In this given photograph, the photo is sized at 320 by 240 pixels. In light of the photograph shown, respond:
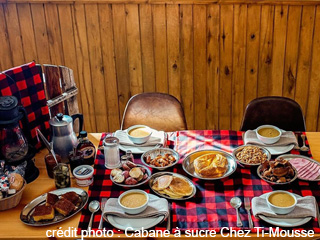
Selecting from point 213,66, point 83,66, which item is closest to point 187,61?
point 213,66

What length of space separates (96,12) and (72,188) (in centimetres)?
181

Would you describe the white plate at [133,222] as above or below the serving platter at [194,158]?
below

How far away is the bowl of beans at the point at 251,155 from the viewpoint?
187cm

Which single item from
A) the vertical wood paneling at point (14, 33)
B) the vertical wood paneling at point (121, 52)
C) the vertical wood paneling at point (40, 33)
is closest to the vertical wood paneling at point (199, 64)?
the vertical wood paneling at point (121, 52)

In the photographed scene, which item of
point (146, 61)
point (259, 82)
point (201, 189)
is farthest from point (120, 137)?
point (259, 82)

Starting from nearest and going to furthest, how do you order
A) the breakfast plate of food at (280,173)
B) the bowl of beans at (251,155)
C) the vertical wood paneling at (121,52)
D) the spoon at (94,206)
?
1. the spoon at (94,206)
2. the breakfast plate of food at (280,173)
3. the bowl of beans at (251,155)
4. the vertical wood paneling at (121,52)

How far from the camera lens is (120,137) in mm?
2123

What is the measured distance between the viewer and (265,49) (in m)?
3.18

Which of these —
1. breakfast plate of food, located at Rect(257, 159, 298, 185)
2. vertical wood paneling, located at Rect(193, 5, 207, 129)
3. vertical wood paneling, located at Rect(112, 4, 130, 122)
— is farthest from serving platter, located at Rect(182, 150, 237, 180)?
vertical wood paneling, located at Rect(112, 4, 130, 122)

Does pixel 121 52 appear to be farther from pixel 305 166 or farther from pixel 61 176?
pixel 305 166

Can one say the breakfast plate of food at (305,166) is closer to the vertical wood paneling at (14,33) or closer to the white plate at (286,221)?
the white plate at (286,221)

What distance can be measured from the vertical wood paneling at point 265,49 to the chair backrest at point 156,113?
104 centimetres

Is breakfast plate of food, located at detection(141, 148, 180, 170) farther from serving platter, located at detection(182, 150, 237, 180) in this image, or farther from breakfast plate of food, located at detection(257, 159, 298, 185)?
breakfast plate of food, located at detection(257, 159, 298, 185)

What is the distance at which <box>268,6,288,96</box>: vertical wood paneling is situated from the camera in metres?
3.08
